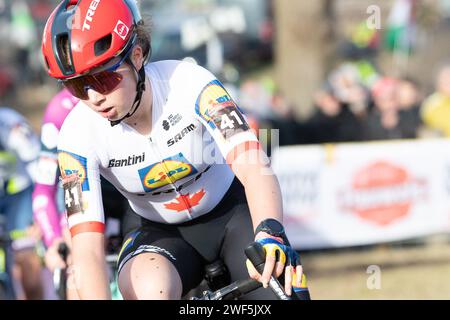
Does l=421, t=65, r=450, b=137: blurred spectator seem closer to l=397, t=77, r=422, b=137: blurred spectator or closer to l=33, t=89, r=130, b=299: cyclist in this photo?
l=397, t=77, r=422, b=137: blurred spectator

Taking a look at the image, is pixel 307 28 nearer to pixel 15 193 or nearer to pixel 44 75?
pixel 15 193

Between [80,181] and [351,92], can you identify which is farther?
[351,92]

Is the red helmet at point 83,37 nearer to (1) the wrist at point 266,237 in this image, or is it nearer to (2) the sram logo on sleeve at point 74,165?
(2) the sram logo on sleeve at point 74,165

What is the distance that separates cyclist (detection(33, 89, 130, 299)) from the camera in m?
5.75

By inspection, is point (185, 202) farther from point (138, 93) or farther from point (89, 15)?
point (89, 15)

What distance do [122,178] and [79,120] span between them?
0.39 meters

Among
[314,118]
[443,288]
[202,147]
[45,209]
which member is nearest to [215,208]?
[202,147]

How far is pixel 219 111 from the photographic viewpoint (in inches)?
161

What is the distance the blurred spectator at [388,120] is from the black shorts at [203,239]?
6668 millimetres

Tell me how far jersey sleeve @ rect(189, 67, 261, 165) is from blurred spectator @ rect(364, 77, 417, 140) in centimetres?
740

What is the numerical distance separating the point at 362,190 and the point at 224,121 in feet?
21.8

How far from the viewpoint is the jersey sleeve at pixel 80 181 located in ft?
13.4

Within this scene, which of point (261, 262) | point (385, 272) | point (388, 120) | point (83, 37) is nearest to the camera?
point (261, 262)

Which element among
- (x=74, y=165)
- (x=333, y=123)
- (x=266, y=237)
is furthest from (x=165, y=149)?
(x=333, y=123)
